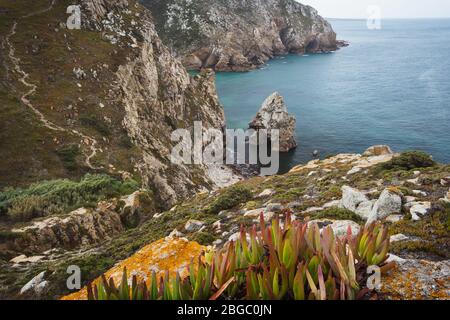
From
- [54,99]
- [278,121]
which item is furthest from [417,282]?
[278,121]

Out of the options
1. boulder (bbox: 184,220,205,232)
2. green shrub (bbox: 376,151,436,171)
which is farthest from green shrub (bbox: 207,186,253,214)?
green shrub (bbox: 376,151,436,171)

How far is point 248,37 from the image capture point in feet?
536

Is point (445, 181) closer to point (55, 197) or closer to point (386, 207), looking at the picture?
point (386, 207)

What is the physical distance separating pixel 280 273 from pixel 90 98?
3497 centimetres

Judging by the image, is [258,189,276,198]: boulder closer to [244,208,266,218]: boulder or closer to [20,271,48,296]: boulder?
[244,208,266,218]: boulder

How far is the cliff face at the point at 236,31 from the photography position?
14988cm

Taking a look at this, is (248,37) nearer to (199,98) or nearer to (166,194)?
(199,98)

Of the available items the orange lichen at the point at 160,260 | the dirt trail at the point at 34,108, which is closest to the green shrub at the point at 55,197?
the dirt trail at the point at 34,108

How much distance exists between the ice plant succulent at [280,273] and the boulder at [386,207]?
3.87 metres

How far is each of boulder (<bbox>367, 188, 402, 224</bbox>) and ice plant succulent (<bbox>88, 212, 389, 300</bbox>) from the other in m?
3.87

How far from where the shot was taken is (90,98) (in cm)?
3450

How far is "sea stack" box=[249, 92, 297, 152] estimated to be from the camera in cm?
6556
